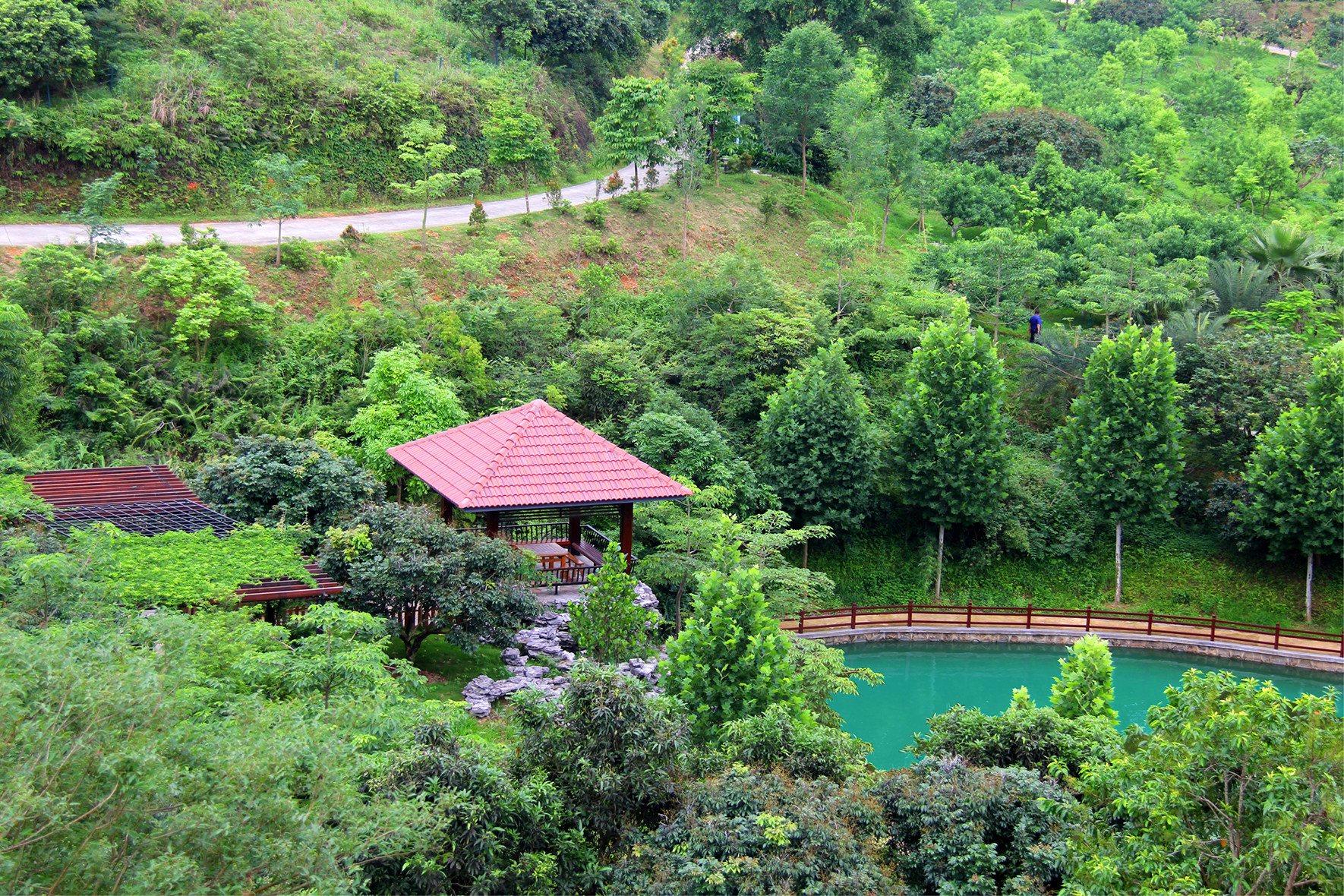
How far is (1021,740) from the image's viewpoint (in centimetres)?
1320

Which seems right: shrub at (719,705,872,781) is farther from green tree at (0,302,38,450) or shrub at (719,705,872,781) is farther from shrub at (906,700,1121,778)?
green tree at (0,302,38,450)

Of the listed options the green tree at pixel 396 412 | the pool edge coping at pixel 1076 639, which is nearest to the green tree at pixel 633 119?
the green tree at pixel 396 412

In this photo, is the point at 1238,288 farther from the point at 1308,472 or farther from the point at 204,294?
the point at 204,294

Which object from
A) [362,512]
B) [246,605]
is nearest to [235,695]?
[246,605]

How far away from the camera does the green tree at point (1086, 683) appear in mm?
15492

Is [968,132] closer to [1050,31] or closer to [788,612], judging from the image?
[788,612]

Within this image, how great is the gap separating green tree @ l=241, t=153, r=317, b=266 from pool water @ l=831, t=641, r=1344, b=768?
625 inches

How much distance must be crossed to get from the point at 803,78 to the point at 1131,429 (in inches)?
715

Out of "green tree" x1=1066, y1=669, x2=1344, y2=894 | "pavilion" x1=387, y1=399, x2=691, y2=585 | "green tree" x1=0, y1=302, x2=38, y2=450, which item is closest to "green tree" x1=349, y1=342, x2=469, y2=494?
"pavilion" x1=387, y1=399, x2=691, y2=585

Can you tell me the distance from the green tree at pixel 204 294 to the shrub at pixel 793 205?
1824 centimetres

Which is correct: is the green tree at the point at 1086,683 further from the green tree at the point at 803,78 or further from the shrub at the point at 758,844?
the green tree at the point at 803,78

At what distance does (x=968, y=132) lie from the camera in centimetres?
4041

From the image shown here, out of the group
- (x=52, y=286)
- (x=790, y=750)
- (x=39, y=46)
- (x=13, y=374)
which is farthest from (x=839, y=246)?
(x=39, y=46)

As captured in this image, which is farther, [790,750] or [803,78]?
[803,78]
